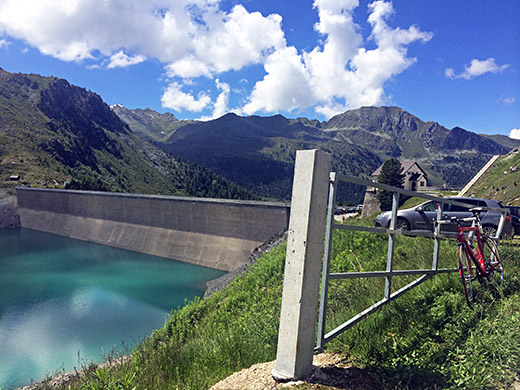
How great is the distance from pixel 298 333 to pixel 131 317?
56.3ft

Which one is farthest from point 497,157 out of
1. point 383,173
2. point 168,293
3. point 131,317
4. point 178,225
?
point 131,317

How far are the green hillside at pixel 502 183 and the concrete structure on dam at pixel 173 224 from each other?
18.1m

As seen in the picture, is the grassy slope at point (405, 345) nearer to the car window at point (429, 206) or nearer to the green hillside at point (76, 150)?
the car window at point (429, 206)

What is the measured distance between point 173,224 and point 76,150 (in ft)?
260

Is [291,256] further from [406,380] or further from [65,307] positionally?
[65,307]

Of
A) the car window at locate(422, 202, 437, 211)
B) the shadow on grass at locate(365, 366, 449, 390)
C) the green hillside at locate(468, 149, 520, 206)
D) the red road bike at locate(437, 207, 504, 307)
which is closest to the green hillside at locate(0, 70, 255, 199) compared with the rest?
the green hillside at locate(468, 149, 520, 206)

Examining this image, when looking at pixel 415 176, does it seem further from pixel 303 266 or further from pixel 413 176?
pixel 303 266

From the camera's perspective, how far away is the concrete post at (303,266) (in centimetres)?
282

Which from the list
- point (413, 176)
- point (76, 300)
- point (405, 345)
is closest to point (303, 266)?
point (405, 345)

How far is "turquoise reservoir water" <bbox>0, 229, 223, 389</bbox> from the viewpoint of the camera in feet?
43.9

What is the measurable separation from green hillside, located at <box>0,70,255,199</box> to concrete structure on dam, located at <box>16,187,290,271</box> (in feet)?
66.2

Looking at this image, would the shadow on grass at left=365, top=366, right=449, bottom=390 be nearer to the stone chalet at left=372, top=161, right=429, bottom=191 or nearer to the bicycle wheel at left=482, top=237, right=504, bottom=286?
the bicycle wheel at left=482, top=237, right=504, bottom=286

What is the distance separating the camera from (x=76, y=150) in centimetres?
9544

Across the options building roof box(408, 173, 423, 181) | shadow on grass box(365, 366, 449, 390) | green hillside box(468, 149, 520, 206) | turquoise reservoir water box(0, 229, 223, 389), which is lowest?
turquoise reservoir water box(0, 229, 223, 389)
